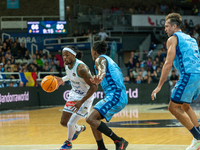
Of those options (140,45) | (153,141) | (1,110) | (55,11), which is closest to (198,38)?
(140,45)

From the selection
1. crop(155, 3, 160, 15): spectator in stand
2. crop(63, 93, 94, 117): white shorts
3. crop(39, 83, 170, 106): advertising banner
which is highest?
crop(155, 3, 160, 15): spectator in stand

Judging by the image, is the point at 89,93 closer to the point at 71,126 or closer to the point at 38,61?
the point at 71,126

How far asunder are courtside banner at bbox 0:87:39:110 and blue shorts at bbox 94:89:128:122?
9.52 metres

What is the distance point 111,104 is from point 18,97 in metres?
10.4

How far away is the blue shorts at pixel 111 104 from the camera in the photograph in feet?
16.8

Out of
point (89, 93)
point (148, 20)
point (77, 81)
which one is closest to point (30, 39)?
point (148, 20)

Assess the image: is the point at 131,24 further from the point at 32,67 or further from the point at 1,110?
the point at 1,110

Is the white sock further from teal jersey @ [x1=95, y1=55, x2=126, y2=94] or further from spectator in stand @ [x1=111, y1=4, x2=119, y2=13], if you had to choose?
spectator in stand @ [x1=111, y1=4, x2=119, y2=13]

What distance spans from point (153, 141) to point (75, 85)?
198 cm

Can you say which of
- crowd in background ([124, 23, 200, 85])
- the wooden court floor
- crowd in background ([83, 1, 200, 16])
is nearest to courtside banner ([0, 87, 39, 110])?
the wooden court floor

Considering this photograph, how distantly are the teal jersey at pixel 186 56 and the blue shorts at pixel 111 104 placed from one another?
103cm

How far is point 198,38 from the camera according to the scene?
70.4 ft

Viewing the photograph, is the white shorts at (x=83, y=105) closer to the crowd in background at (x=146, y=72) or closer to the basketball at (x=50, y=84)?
the basketball at (x=50, y=84)

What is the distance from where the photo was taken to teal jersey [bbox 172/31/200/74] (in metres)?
4.94
